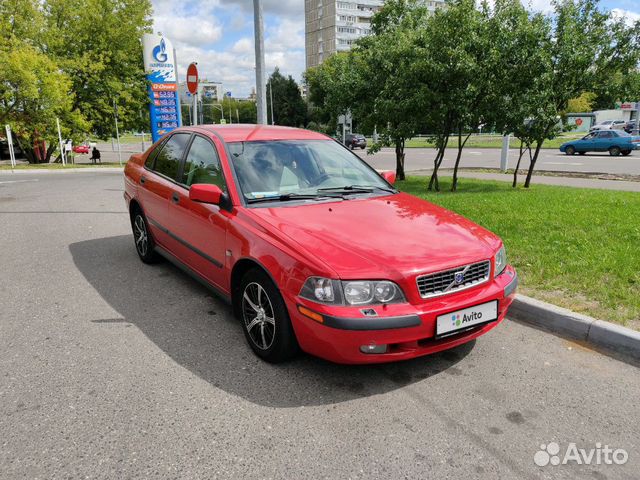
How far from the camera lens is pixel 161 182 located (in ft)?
16.9

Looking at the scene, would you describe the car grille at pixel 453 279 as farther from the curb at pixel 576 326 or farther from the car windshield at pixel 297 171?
the car windshield at pixel 297 171

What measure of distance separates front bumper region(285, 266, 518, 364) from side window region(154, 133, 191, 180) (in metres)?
2.48

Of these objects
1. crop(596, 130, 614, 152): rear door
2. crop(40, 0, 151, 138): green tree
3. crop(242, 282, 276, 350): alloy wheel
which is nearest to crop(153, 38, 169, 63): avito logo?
crop(40, 0, 151, 138): green tree

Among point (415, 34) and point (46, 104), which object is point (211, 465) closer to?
point (415, 34)

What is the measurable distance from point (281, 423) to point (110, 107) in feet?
99.8

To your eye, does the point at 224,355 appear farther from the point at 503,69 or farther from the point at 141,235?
the point at 503,69

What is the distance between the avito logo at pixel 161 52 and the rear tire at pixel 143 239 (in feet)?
52.2

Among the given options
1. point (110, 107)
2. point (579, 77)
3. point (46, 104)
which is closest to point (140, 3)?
point (110, 107)

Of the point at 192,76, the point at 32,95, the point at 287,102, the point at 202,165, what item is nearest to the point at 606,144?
the point at 192,76

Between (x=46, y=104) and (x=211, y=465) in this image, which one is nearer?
(x=211, y=465)

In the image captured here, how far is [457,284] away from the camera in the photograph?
10.3 feet

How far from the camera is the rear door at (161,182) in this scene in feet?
16.2

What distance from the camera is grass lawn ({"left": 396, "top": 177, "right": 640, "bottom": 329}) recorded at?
14.1 feet

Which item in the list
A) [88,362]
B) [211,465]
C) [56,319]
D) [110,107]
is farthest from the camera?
[110,107]
